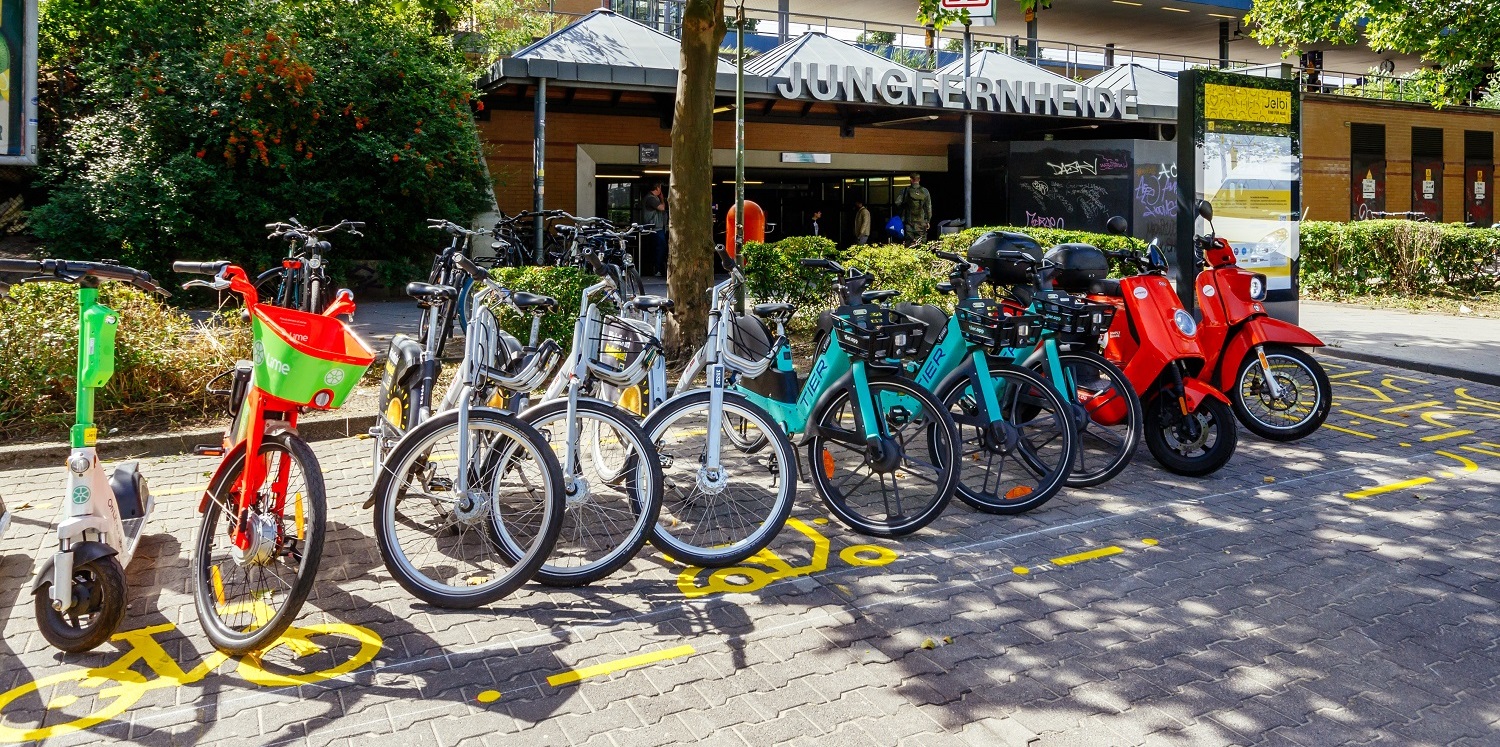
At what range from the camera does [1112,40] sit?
123 ft

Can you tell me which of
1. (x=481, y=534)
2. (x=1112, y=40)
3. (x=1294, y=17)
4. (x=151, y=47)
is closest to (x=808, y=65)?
(x=1294, y=17)

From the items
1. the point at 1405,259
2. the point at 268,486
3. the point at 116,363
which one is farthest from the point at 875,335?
the point at 1405,259

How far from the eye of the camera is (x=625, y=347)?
A: 5.12 m

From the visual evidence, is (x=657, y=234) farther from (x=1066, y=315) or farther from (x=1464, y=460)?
(x=1464, y=460)

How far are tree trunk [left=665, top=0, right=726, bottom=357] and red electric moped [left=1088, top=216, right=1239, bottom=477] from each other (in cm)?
340

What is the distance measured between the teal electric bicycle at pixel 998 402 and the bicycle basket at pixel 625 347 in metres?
1.49

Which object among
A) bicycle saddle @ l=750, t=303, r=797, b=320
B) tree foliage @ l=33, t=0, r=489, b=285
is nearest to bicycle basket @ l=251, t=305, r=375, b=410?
bicycle saddle @ l=750, t=303, r=797, b=320

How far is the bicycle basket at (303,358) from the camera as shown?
3.70 meters

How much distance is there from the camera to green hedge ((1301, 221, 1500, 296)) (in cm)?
1552

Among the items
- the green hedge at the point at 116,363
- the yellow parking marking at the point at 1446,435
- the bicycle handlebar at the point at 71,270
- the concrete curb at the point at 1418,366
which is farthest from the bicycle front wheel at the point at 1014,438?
the concrete curb at the point at 1418,366

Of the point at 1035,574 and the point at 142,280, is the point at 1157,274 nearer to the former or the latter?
the point at 1035,574

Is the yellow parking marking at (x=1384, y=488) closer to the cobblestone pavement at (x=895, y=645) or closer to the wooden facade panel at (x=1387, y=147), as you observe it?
the cobblestone pavement at (x=895, y=645)

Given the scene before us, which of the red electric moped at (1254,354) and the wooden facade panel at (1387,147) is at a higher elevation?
the wooden facade panel at (1387,147)

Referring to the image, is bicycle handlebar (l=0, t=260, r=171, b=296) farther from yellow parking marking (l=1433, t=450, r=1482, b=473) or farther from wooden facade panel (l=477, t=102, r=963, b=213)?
wooden facade panel (l=477, t=102, r=963, b=213)
